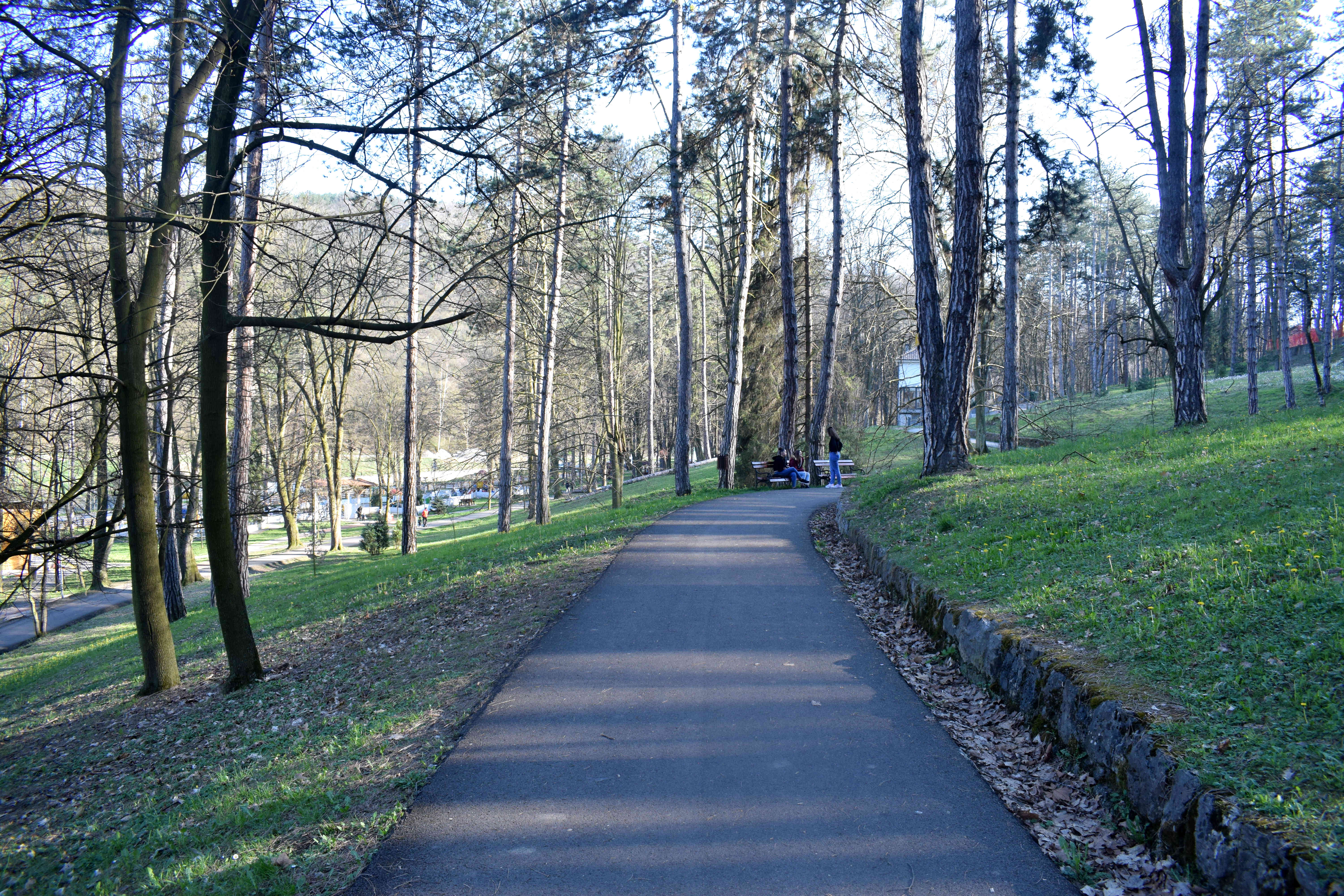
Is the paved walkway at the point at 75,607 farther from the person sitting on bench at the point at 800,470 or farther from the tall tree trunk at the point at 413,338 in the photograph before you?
the person sitting on bench at the point at 800,470

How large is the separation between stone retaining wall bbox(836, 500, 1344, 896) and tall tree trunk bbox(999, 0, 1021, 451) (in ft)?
48.9

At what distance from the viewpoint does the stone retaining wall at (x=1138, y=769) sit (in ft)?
9.65

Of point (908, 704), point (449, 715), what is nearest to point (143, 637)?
point (449, 715)

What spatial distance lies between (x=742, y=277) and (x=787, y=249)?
6.66 feet

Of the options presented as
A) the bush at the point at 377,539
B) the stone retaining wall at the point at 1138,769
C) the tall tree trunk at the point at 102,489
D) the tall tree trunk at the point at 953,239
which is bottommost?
the bush at the point at 377,539

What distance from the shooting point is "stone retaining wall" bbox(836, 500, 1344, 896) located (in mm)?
2941

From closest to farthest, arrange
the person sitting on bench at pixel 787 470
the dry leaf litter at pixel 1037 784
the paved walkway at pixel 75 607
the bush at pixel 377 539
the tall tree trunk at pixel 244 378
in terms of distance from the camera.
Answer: the dry leaf litter at pixel 1037 784 < the tall tree trunk at pixel 244 378 < the paved walkway at pixel 75 607 < the person sitting on bench at pixel 787 470 < the bush at pixel 377 539

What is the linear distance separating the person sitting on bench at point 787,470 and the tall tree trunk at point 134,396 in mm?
16109

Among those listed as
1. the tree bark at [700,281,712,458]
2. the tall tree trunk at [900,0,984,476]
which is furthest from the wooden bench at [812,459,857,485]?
the tree bark at [700,281,712,458]

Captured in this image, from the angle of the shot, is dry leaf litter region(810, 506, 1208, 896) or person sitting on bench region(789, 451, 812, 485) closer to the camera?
Answer: dry leaf litter region(810, 506, 1208, 896)

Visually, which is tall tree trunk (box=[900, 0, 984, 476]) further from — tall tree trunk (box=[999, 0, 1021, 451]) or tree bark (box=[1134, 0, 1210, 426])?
tall tree trunk (box=[999, 0, 1021, 451])

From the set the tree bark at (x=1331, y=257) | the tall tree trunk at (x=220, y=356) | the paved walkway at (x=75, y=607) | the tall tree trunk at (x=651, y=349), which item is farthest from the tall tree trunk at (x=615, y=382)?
the tree bark at (x=1331, y=257)

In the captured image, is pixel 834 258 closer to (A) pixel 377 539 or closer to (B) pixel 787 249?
(B) pixel 787 249

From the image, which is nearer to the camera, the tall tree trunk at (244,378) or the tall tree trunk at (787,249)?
the tall tree trunk at (244,378)
